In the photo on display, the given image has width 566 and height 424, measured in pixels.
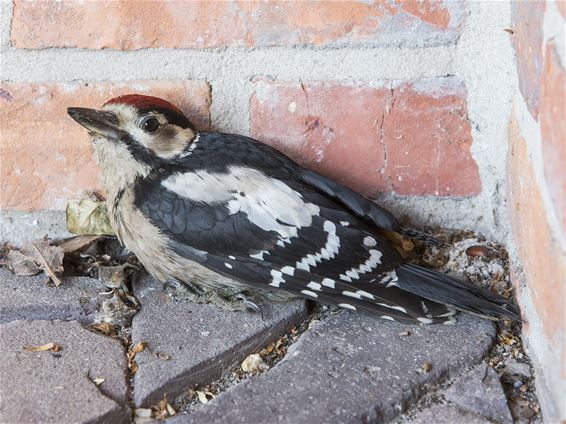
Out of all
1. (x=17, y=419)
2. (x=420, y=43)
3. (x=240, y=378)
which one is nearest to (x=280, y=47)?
(x=420, y=43)

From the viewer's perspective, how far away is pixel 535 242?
106 centimetres

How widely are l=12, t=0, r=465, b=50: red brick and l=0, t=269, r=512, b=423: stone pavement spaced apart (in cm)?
44

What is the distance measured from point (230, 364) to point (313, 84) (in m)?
0.52

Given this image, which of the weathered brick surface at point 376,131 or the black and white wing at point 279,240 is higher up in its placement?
the weathered brick surface at point 376,131

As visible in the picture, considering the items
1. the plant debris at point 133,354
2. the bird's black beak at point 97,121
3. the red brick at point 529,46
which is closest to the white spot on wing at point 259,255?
the plant debris at point 133,354

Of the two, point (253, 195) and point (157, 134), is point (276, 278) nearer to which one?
point (253, 195)

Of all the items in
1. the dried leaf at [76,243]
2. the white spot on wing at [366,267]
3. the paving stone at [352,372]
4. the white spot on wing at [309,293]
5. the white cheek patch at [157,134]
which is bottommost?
the dried leaf at [76,243]

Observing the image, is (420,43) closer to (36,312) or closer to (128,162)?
(128,162)

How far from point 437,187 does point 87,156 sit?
65 centimetres

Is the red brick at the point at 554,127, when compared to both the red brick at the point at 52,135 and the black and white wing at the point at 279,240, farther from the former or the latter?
the red brick at the point at 52,135

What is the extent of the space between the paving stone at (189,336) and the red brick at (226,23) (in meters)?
0.44

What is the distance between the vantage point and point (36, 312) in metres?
1.28

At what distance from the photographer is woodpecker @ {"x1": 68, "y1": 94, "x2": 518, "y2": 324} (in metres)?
1.24

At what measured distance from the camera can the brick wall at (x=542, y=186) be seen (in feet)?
2.93
